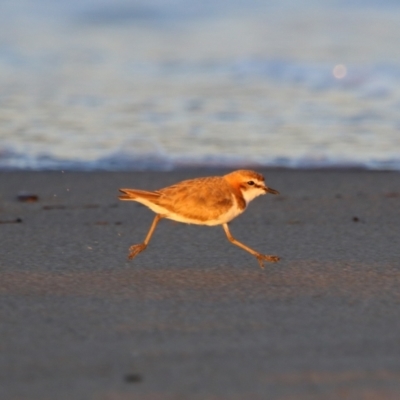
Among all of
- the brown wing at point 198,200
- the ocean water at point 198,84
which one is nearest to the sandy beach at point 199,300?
the brown wing at point 198,200

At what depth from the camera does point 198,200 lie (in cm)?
478

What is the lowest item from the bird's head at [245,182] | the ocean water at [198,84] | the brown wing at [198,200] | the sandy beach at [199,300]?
the sandy beach at [199,300]

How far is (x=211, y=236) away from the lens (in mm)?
5539

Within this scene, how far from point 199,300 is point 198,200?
0.83m

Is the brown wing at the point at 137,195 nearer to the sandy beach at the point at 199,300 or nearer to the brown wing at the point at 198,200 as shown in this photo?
the brown wing at the point at 198,200

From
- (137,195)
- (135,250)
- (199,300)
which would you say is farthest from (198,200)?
(199,300)

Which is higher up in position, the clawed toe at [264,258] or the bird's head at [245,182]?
the bird's head at [245,182]

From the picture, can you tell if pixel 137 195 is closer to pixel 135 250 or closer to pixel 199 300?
pixel 135 250

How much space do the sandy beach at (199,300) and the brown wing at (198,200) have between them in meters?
0.27

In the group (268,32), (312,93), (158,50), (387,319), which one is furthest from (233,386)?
(268,32)

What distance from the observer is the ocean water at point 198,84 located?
8258mm

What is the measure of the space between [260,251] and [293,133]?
4.00m

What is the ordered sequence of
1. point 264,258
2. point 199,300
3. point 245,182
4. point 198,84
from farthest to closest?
1. point 198,84
2. point 245,182
3. point 264,258
4. point 199,300

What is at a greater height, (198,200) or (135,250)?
(198,200)
